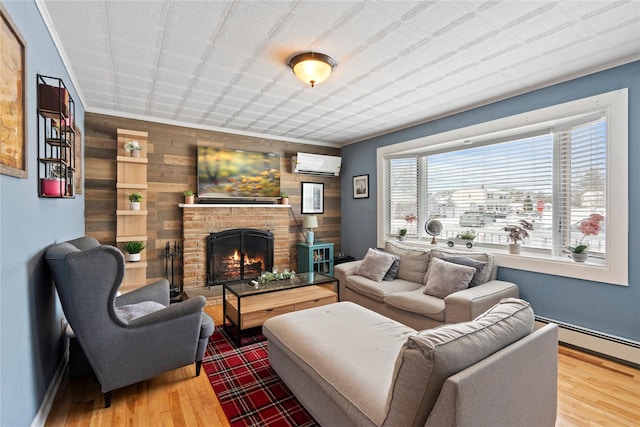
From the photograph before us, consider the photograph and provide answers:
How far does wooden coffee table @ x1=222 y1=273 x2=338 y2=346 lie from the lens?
292 centimetres

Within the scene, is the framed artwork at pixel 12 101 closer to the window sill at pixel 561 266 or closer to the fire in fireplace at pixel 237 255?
the fire in fireplace at pixel 237 255

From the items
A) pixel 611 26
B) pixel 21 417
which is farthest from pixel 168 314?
pixel 611 26

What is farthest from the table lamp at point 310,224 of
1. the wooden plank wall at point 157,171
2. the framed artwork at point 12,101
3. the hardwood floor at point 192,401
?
the framed artwork at point 12,101

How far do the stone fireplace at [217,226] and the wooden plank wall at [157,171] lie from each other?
17cm

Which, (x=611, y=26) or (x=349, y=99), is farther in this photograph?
(x=349, y=99)

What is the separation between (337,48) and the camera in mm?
2348

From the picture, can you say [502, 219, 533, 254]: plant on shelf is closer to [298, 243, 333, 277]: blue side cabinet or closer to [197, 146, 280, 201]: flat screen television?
[298, 243, 333, 277]: blue side cabinet

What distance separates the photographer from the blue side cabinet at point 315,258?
5160mm

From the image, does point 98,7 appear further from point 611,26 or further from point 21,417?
point 611,26

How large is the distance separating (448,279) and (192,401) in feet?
8.11

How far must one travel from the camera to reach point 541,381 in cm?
145

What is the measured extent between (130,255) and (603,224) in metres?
5.12

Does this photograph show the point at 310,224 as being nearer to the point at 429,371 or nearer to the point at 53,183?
the point at 53,183

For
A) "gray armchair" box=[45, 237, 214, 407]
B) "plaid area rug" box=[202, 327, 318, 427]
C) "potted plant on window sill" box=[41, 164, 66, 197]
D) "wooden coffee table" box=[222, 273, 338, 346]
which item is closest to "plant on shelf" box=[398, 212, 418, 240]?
"wooden coffee table" box=[222, 273, 338, 346]
